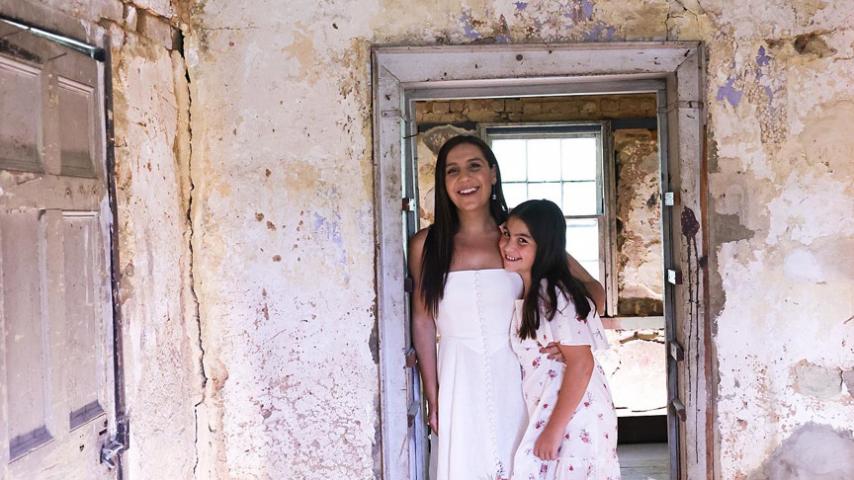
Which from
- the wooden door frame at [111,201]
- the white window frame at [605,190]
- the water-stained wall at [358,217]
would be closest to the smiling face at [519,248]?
the water-stained wall at [358,217]

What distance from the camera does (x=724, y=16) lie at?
2.53 meters

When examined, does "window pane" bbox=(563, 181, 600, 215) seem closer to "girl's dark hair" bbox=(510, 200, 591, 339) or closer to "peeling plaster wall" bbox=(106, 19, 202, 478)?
"girl's dark hair" bbox=(510, 200, 591, 339)

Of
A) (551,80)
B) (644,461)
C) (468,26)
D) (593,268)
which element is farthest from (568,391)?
(593,268)

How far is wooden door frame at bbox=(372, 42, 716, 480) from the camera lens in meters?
2.54

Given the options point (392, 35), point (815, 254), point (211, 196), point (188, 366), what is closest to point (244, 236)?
point (211, 196)

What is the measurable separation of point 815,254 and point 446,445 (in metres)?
1.57

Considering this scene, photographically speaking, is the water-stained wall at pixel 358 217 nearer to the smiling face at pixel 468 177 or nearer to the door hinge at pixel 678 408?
the door hinge at pixel 678 408

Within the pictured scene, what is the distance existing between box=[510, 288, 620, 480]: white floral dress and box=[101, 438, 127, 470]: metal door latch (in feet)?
4.16

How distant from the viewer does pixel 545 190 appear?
5637 mm

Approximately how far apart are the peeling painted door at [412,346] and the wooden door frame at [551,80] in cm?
4

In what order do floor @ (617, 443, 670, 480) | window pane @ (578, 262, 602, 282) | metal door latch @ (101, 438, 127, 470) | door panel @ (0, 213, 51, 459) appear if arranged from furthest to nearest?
1. window pane @ (578, 262, 602, 282)
2. floor @ (617, 443, 670, 480)
3. metal door latch @ (101, 438, 127, 470)
4. door panel @ (0, 213, 51, 459)

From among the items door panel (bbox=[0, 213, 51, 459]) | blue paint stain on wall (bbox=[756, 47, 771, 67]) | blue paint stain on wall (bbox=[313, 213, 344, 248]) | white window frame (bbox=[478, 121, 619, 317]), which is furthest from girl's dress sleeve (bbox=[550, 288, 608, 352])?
white window frame (bbox=[478, 121, 619, 317])

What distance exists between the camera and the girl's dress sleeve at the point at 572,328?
217 centimetres

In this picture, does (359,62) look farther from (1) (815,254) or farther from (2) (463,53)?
(1) (815,254)
